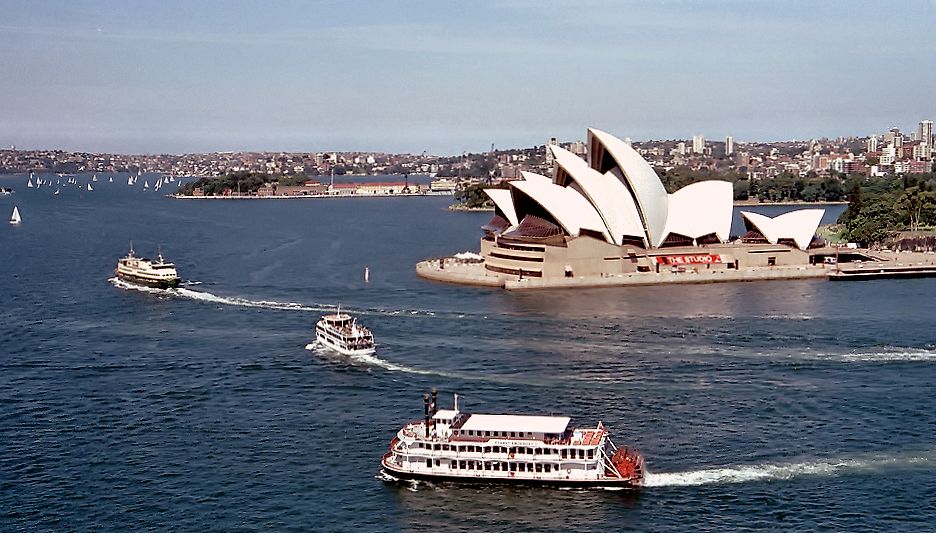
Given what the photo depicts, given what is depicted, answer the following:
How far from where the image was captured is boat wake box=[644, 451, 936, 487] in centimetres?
2483

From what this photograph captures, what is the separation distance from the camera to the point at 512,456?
25.4 meters

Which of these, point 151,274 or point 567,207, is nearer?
point 151,274

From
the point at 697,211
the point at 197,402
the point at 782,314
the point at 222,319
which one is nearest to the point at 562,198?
the point at 697,211

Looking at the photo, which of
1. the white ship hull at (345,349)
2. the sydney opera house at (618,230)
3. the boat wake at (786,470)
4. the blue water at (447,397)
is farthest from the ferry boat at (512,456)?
the sydney opera house at (618,230)

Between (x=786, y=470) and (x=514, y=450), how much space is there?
600cm

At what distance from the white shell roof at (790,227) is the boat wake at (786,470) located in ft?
119

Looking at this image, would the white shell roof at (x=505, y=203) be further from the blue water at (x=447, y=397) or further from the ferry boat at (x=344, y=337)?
the ferry boat at (x=344, y=337)

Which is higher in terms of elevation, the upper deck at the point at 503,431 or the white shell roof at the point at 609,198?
the white shell roof at the point at 609,198

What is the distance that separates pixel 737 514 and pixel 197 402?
51.1ft

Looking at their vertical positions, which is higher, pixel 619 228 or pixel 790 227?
pixel 790 227

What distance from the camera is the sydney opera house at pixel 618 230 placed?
187ft

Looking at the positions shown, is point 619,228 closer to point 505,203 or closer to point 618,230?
point 618,230

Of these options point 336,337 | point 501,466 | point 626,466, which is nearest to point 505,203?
point 336,337

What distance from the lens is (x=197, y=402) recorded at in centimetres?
3178
